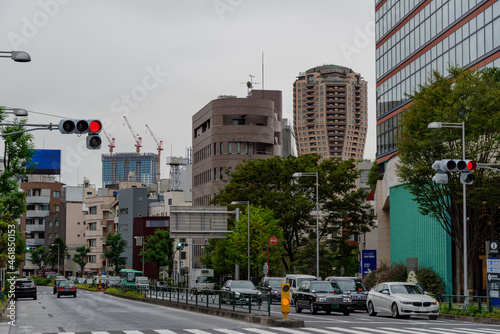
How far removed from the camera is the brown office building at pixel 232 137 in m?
120

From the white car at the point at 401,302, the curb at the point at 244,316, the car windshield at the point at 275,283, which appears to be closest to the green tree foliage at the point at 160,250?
the car windshield at the point at 275,283

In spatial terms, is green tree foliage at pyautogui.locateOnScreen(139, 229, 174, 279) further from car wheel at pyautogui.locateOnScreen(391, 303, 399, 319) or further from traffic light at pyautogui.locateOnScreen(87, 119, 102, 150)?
traffic light at pyautogui.locateOnScreen(87, 119, 102, 150)

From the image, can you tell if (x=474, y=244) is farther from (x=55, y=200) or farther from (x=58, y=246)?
(x=55, y=200)

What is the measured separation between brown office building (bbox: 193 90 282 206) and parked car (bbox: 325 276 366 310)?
76401 mm

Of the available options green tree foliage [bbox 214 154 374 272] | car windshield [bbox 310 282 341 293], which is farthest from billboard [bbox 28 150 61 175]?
car windshield [bbox 310 282 341 293]

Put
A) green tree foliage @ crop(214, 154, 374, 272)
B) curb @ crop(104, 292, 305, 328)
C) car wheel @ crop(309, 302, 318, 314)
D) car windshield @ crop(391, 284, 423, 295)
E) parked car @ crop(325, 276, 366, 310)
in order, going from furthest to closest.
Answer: green tree foliage @ crop(214, 154, 374, 272), parked car @ crop(325, 276, 366, 310), car wheel @ crop(309, 302, 318, 314), car windshield @ crop(391, 284, 423, 295), curb @ crop(104, 292, 305, 328)

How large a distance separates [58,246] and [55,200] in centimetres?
3428

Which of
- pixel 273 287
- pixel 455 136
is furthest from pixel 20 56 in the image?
pixel 273 287

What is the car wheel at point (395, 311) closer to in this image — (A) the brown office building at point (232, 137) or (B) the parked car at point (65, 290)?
(B) the parked car at point (65, 290)

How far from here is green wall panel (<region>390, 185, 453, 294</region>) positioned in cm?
5150

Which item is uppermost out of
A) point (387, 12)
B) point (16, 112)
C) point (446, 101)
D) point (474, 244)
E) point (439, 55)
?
point (387, 12)

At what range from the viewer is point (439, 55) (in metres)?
58.1

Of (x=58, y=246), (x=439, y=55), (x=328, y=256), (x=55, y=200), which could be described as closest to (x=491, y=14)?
(x=439, y=55)

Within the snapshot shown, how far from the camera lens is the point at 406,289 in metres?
34.4
